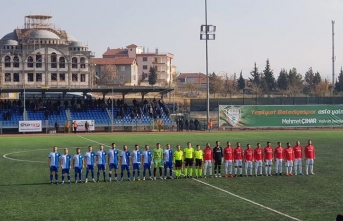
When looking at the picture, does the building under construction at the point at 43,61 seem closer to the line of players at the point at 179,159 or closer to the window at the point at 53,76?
the window at the point at 53,76

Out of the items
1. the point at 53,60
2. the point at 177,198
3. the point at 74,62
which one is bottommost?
the point at 177,198

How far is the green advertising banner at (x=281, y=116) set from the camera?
62.4 metres

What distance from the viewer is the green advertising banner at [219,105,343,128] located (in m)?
62.4

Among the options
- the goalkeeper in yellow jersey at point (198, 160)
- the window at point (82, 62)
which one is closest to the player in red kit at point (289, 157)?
the goalkeeper in yellow jersey at point (198, 160)

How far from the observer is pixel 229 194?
20.0 meters

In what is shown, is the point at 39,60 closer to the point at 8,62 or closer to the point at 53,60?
the point at 53,60

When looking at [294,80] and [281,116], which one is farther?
[294,80]

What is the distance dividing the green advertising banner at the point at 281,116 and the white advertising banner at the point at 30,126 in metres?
19.3

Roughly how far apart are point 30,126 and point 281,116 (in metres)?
27.1

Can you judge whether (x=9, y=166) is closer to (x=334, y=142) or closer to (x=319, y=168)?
(x=319, y=168)

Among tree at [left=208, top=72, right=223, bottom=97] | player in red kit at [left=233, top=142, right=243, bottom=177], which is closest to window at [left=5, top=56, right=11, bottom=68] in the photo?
tree at [left=208, top=72, right=223, bottom=97]

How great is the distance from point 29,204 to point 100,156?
5.51m

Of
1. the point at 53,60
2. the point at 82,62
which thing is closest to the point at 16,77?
the point at 53,60

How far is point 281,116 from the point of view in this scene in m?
63.3
